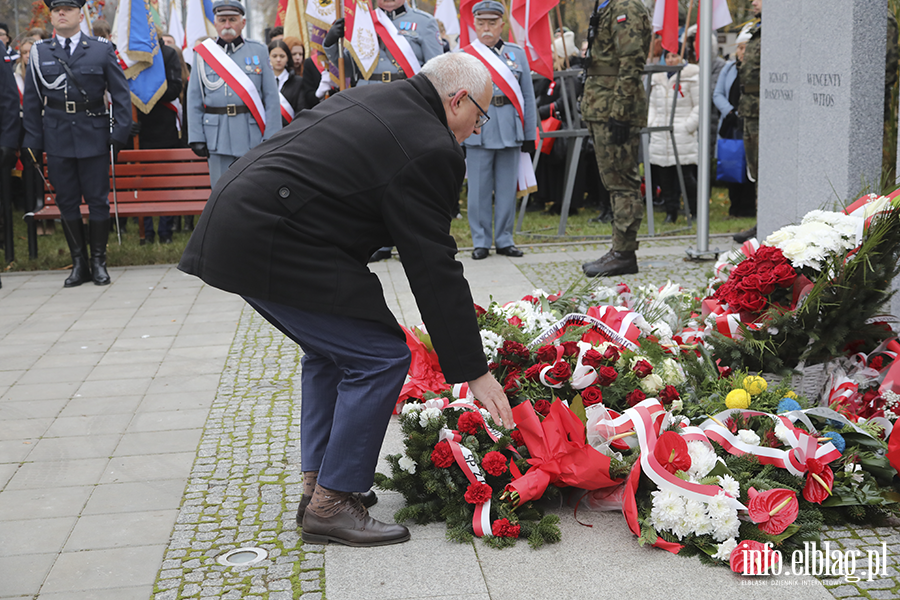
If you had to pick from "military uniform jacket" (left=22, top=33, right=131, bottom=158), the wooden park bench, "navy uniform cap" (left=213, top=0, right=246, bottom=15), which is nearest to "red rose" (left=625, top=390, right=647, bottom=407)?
"military uniform jacket" (left=22, top=33, right=131, bottom=158)

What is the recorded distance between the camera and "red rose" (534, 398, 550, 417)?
12.5ft

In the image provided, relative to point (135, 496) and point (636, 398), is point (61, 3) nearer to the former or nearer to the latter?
point (135, 496)

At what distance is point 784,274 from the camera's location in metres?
4.10

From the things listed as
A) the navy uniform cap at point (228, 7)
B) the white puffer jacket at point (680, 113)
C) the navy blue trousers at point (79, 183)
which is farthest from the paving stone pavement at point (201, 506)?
the white puffer jacket at point (680, 113)

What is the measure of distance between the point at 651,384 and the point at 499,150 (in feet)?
18.2

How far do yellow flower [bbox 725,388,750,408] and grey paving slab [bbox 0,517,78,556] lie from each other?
8.37 feet

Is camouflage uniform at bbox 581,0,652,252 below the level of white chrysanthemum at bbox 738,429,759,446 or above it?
above

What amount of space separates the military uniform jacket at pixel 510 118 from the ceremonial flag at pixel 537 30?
656mm

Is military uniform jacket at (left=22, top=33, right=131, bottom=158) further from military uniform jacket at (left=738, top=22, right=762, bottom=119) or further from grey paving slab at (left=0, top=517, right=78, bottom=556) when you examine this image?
military uniform jacket at (left=738, top=22, right=762, bottom=119)

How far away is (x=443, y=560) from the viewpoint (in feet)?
10.4

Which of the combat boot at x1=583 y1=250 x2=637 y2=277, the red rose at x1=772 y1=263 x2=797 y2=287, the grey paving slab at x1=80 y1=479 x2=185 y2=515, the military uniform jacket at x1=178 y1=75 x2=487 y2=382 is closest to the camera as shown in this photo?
the military uniform jacket at x1=178 y1=75 x2=487 y2=382

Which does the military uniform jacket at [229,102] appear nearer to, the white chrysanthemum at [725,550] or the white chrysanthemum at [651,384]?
the white chrysanthemum at [651,384]

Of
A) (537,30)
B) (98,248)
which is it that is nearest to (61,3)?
(98,248)

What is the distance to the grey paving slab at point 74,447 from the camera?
4.37 m
